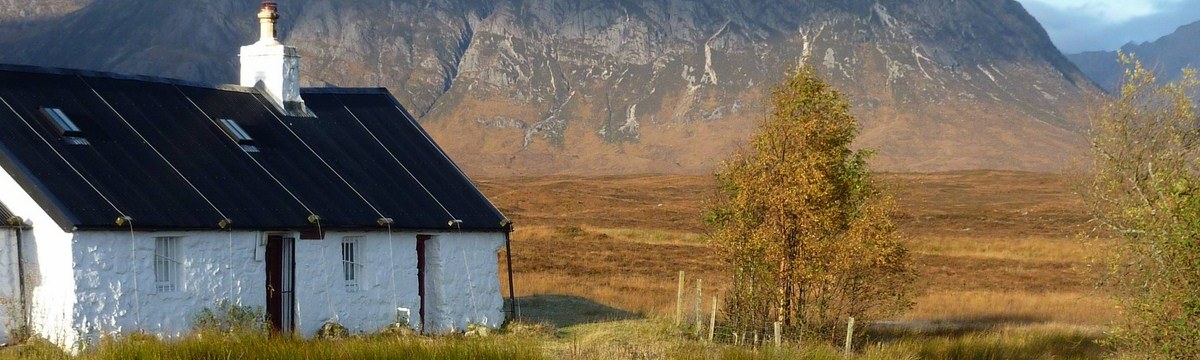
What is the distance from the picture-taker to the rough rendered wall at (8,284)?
21141 mm

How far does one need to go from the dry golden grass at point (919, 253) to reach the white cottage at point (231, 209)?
600cm

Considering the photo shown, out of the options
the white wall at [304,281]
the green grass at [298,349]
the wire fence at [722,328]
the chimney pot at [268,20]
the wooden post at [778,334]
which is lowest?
the wire fence at [722,328]

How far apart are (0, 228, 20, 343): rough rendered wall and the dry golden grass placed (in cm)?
1323

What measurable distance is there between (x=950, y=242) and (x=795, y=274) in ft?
127

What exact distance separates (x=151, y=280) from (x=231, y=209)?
6.28ft

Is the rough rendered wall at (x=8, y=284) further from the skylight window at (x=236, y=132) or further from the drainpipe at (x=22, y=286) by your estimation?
the skylight window at (x=236, y=132)

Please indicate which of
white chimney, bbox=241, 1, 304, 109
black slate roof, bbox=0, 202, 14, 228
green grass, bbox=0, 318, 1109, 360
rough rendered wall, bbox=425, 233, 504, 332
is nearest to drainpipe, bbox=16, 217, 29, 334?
black slate roof, bbox=0, 202, 14, 228

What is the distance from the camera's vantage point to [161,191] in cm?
2294

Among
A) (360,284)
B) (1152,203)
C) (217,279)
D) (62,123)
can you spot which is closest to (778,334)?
(1152,203)

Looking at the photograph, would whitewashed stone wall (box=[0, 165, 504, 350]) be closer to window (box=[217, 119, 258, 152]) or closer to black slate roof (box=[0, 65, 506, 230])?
black slate roof (box=[0, 65, 506, 230])

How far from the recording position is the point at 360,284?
25.6m

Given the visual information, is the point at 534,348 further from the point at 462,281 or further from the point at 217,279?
the point at 462,281

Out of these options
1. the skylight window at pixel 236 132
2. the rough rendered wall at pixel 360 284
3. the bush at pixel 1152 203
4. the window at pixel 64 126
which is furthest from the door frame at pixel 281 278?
the bush at pixel 1152 203

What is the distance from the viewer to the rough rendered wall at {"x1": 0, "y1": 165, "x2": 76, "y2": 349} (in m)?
21.0
